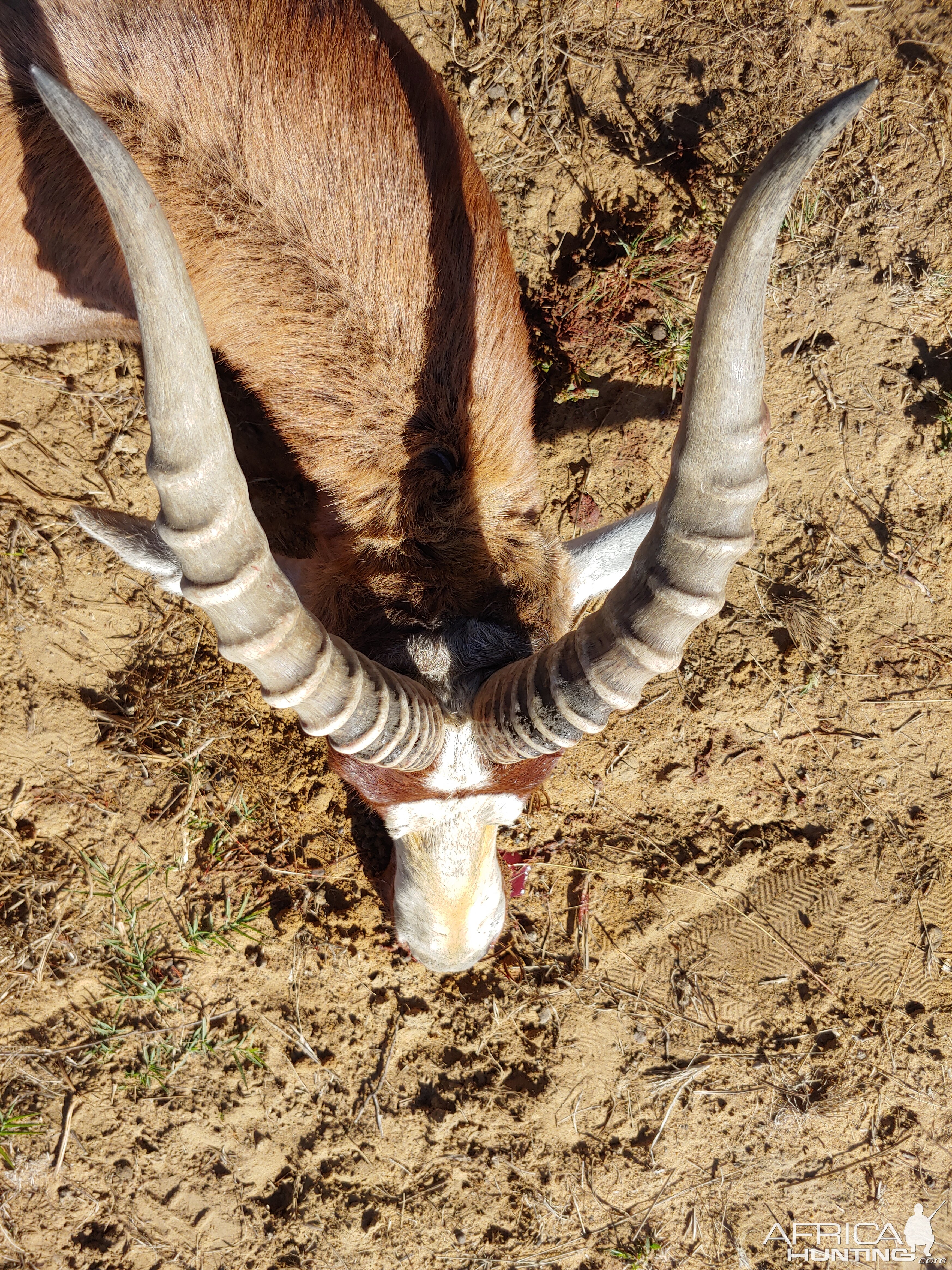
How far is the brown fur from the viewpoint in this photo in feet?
11.0

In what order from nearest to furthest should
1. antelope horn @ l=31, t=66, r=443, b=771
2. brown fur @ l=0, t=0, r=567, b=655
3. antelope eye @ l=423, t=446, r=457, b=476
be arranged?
antelope horn @ l=31, t=66, r=443, b=771
brown fur @ l=0, t=0, r=567, b=655
antelope eye @ l=423, t=446, r=457, b=476

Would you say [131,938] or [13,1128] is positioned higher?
[131,938]

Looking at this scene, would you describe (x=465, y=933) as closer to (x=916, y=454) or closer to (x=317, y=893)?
(x=317, y=893)

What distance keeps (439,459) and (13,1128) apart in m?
4.42

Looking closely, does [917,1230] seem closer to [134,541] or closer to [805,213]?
[134,541]

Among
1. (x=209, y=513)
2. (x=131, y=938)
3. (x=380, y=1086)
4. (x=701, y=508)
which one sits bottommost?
(x=380, y=1086)

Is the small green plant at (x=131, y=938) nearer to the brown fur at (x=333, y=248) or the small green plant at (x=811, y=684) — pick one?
the brown fur at (x=333, y=248)

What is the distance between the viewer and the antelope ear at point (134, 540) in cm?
346

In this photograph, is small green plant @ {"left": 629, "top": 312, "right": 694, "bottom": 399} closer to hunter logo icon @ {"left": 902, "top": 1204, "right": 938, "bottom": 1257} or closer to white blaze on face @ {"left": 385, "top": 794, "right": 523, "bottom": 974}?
white blaze on face @ {"left": 385, "top": 794, "right": 523, "bottom": 974}

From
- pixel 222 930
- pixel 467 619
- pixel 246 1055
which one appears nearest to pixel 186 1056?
pixel 246 1055

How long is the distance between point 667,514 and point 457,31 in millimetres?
4280

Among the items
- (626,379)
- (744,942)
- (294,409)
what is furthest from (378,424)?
(744,942)

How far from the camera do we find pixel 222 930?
4992 millimetres

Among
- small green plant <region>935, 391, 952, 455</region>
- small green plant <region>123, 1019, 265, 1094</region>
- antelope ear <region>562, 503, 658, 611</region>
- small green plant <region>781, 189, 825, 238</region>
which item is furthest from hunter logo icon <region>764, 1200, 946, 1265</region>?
small green plant <region>781, 189, 825, 238</region>
